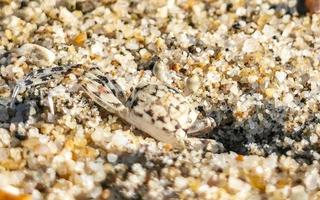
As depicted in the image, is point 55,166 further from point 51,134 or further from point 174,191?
point 174,191

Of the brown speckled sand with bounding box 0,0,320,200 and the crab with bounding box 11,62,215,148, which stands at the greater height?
the crab with bounding box 11,62,215,148

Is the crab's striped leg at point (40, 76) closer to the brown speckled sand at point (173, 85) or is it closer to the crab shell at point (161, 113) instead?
the brown speckled sand at point (173, 85)

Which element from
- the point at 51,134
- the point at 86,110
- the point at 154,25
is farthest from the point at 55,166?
the point at 154,25

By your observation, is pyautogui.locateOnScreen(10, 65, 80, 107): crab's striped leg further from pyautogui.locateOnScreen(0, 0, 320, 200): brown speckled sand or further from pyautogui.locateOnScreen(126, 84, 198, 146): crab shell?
pyautogui.locateOnScreen(126, 84, 198, 146): crab shell

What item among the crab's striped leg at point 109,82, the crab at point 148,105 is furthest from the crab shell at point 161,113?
the crab's striped leg at point 109,82

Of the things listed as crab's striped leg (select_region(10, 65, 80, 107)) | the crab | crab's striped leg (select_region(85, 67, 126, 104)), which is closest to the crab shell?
the crab

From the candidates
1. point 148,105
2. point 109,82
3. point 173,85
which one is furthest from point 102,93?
point 173,85
